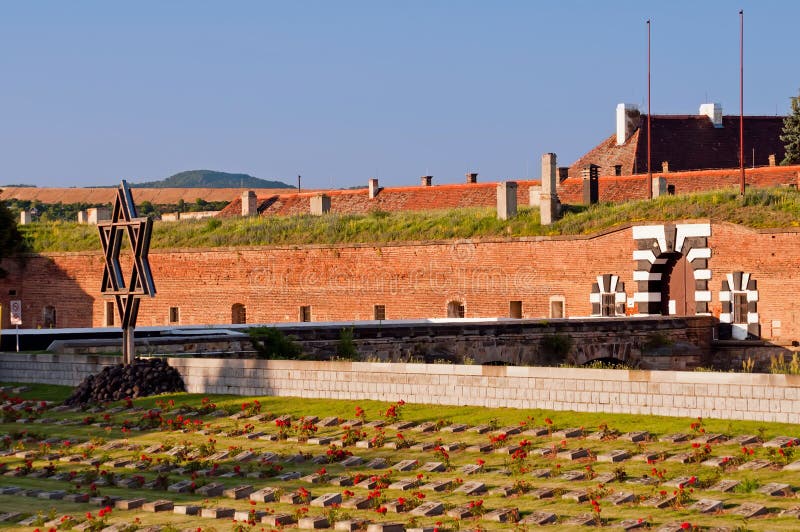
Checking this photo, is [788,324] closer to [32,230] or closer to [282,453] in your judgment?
[282,453]

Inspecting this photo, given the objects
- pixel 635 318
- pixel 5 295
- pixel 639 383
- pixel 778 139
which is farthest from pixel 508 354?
pixel 778 139

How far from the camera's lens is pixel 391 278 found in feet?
160

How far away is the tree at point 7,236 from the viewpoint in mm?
58059

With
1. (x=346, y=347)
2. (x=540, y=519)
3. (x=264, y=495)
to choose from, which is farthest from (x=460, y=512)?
(x=346, y=347)

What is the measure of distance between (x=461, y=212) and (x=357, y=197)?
54.9 ft

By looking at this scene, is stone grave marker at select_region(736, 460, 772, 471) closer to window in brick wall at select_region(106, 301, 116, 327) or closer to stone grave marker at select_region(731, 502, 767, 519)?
stone grave marker at select_region(731, 502, 767, 519)

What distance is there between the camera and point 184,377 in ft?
86.7

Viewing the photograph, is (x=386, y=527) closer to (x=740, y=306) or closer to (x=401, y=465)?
(x=401, y=465)

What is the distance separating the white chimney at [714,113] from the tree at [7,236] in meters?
33.3

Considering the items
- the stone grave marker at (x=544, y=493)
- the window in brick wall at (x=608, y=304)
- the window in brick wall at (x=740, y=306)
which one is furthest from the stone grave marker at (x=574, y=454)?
the window in brick wall at (x=608, y=304)

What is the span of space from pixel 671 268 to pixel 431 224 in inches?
394

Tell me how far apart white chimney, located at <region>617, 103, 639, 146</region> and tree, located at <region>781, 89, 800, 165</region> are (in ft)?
23.7

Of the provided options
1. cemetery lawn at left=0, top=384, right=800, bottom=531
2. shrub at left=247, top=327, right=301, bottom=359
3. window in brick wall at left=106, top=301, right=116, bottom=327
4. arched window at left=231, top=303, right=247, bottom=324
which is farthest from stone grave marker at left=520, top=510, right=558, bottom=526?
window in brick wall at left=106, top=301, right=116, bottom=327

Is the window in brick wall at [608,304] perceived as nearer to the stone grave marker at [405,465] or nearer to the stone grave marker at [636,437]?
the stone grave marker at [636,437]
